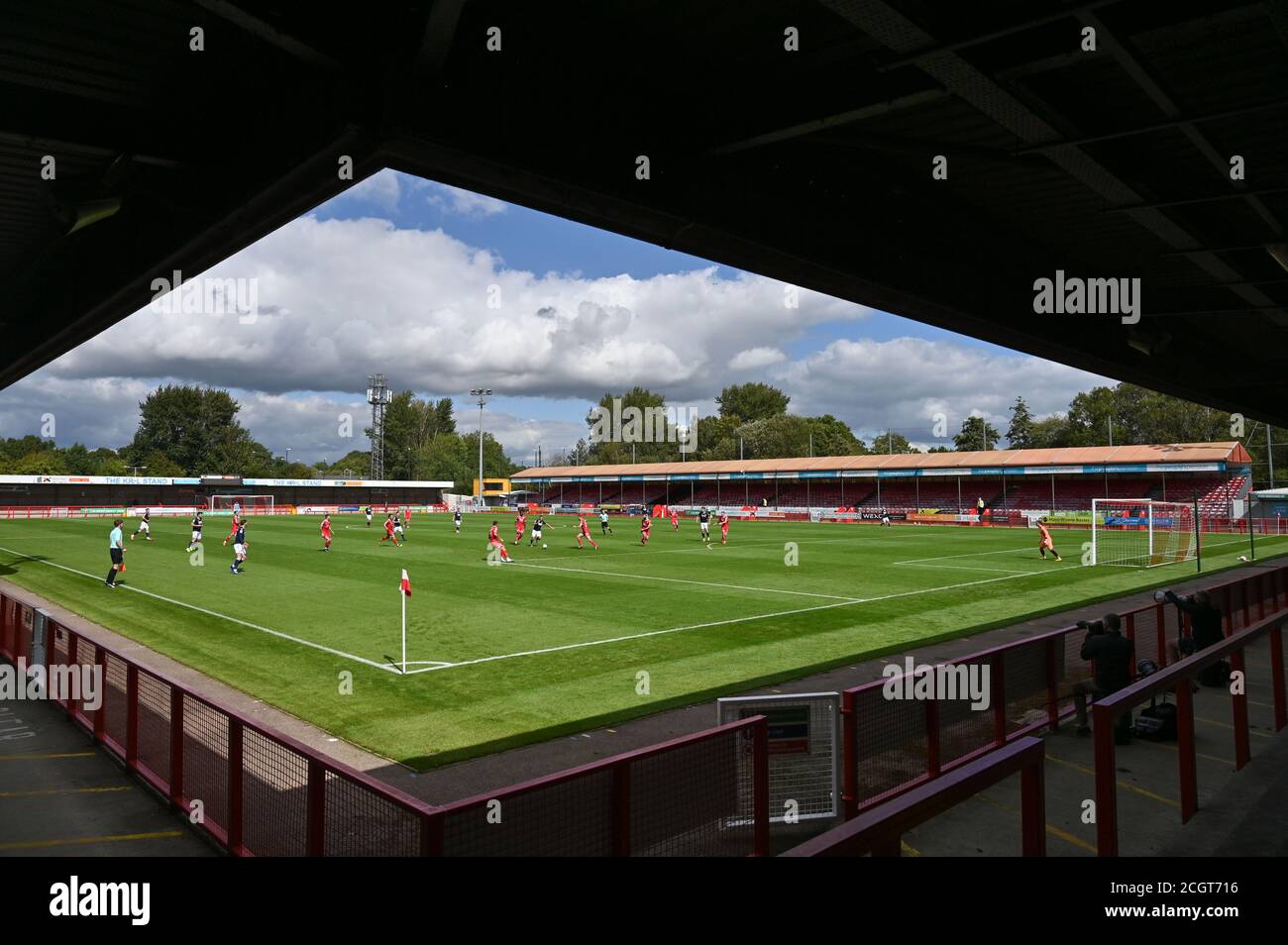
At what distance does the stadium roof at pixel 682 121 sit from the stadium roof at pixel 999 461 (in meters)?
57.4

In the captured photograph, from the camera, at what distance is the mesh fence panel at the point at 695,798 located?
5.72 m

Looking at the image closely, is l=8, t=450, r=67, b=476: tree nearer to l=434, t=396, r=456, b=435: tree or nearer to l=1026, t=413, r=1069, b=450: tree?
l=434, t=396, r=456, b=435: tree

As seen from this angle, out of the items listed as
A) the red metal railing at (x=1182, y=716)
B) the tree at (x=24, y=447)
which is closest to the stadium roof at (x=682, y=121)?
the red metal railing at (x=1182, y=716)

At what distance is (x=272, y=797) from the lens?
657 cm

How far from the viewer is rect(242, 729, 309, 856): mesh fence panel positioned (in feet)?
20.2

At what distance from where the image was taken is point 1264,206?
8281 millimetres

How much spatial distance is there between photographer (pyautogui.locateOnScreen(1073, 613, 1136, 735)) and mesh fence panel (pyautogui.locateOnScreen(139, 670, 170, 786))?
9870mm

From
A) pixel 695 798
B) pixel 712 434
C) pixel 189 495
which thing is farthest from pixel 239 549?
pixel 712 434

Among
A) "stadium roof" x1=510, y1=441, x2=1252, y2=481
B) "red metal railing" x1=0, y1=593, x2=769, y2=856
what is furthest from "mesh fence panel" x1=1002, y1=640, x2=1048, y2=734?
"stadium roof" x1=510, y1=441, x2=1252, y2=481

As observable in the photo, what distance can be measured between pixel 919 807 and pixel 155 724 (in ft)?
27.6

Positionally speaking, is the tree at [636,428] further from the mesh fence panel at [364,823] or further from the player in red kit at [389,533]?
the mesh fence panel at [364,823]

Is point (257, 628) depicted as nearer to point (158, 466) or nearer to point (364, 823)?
point (364, 823)

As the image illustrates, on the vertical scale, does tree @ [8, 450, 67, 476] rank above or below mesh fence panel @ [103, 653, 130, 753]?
above
